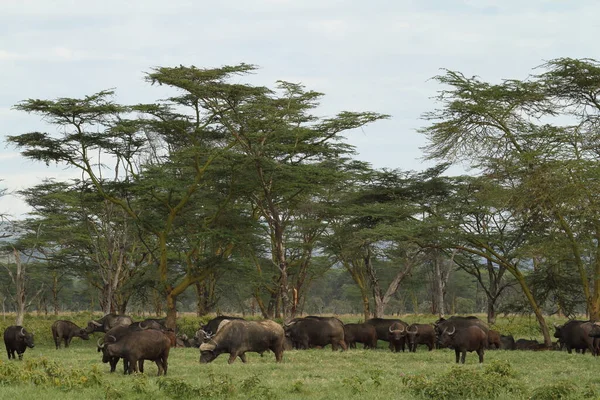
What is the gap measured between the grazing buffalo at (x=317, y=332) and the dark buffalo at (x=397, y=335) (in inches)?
93.0

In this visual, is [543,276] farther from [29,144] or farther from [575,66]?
[29,144]

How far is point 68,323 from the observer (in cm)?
3170

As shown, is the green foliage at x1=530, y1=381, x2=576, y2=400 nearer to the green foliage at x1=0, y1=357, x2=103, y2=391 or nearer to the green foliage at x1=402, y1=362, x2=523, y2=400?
the green foliage at x1=402, y1=362, x2=523, y2=400

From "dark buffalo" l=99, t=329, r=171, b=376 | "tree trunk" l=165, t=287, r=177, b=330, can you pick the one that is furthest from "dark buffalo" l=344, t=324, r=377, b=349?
"dark buffalo" l=99, t=329, r=171, b=376

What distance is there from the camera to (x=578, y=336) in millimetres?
26609

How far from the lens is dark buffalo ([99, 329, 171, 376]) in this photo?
18.1 metres

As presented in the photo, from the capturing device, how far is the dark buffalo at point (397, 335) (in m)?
28.6

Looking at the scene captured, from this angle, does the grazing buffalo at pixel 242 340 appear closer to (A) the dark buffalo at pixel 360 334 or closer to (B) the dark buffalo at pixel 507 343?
(A) the dark buffalo at pixel 360 334

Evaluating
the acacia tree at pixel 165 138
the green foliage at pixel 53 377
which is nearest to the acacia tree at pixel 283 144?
the acacia tree at pixel 165 138

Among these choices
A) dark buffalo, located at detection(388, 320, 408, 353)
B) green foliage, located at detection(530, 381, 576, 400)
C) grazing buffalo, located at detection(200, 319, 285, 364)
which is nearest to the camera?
green foliage, located at detection(530, 381, 576, 400)

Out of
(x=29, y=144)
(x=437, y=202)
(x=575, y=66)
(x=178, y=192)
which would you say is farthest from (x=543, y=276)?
(x=29, y=144)

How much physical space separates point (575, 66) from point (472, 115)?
462 cm

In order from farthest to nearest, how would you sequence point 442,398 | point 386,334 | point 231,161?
1. point 231,161
2. point 386,334
3. point 442,398

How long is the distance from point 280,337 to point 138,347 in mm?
5416
